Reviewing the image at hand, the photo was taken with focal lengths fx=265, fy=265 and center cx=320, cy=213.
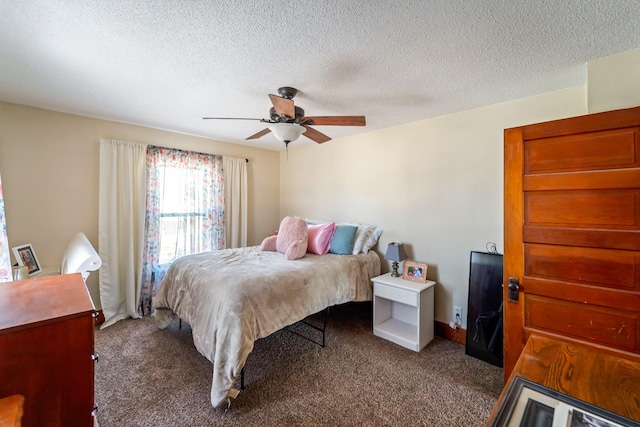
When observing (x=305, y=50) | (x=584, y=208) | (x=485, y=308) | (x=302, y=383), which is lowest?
(x=302, y=383)

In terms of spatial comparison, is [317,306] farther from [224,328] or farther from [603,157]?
[603,157]

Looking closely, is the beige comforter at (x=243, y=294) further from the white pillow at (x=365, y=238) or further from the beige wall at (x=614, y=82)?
the beige wall at (x=614, y=82)

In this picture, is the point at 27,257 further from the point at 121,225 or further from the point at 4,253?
the point at 121,225

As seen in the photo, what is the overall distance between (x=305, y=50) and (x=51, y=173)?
294cm

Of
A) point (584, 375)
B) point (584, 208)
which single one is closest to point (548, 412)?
point (584, 375)

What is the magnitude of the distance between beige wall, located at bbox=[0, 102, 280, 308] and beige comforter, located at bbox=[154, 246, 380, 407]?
1245 millimetres

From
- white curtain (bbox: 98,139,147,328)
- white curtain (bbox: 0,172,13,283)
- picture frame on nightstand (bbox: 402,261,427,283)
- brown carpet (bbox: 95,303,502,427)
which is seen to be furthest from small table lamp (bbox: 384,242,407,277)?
white curtain (bbox: 0,172,13,283)

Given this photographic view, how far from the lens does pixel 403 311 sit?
118 inches

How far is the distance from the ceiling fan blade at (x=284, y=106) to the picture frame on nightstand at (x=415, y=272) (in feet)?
6.42

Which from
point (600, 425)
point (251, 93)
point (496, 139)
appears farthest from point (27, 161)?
point (496, 139)

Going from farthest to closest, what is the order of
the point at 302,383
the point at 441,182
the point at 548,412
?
the point at 441,182
the point at 302,383
the point at 548,412

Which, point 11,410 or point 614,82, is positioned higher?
point 614,82

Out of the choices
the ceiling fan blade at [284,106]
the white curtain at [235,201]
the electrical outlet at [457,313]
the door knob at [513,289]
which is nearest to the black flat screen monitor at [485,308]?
the electrical outlet at [457,313]

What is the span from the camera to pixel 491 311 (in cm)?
234
